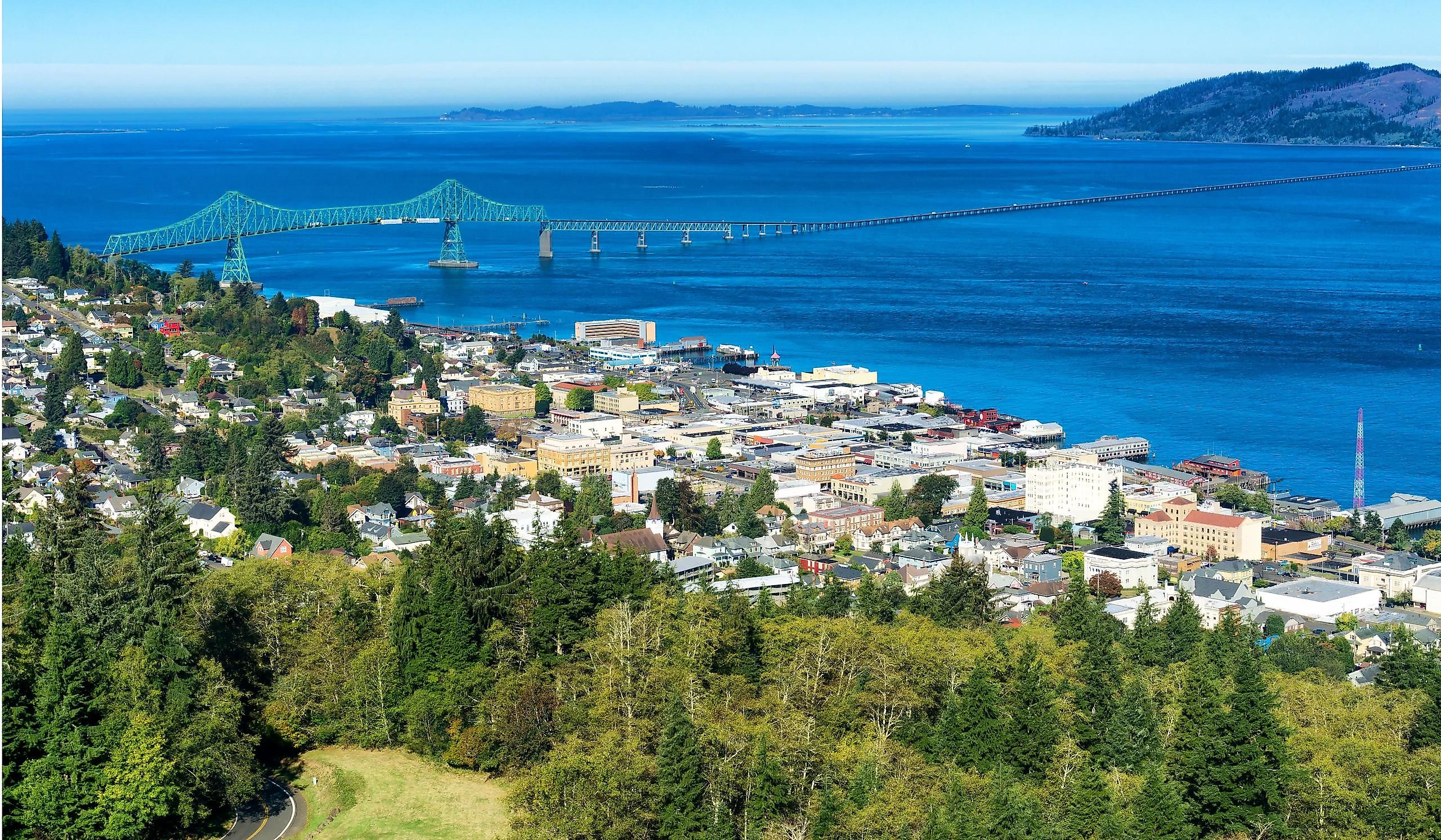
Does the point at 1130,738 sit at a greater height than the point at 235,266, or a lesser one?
greater

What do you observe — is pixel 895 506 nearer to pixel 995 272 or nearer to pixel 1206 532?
pixel 1206 532

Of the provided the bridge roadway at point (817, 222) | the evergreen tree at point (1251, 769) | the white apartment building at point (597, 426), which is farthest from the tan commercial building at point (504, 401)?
the bridge roadway at point (817, 222)

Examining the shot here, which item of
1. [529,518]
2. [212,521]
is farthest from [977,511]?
[212,521]

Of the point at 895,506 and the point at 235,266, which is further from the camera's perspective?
the point at 235,266

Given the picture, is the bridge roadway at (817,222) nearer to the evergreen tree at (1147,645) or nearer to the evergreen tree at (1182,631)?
the evergreen tree at (1182,631)

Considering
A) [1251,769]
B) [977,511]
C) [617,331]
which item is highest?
[1251,769]

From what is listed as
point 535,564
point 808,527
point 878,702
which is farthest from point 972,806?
point 808,527
